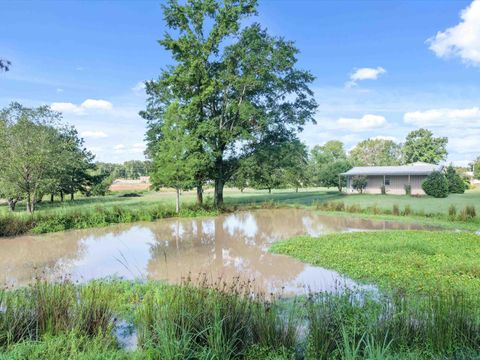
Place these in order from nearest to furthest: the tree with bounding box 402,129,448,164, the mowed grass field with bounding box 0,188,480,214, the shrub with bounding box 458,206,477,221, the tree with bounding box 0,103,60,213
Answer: the shrub with bounding box 458,206,477,221
the tree with bounding box 0,103,60,213
the mowed grass field with bounding box 0,188,480,214
the tree with bounding box 402,129,448,164

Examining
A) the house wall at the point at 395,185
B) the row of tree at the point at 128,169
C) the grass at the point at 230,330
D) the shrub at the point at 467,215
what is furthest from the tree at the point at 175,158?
the row of tree at the point at 128,169

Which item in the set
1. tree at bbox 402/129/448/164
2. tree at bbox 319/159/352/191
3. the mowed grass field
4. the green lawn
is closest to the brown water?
the green lawn

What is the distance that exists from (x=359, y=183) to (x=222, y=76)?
73.5 ft

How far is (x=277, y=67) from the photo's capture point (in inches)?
858

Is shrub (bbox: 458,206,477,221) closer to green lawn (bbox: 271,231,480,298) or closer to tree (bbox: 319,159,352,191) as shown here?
green lawn (bbox: 271,231,480,298)

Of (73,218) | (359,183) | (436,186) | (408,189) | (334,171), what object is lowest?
(408,189)

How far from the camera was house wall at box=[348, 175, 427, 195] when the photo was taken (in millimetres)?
34281

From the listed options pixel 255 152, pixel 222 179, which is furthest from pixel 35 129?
pixel 255 152

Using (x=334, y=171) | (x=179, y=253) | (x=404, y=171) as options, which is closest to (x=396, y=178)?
(x=404, y=171)

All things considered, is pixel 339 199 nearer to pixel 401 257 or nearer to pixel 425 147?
pixel 401 257

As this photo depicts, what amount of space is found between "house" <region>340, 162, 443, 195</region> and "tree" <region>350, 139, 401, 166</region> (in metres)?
29.5

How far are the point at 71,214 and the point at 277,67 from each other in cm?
1510

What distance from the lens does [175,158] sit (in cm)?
2038

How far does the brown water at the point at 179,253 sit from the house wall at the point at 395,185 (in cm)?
1981
